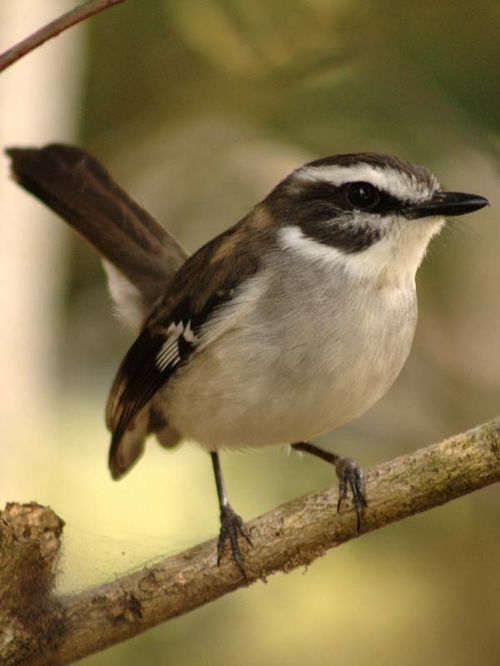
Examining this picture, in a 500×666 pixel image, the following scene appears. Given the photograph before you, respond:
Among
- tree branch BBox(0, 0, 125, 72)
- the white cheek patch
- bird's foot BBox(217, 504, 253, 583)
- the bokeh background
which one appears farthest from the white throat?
tree branch BBox(0, 0, 125, 72)

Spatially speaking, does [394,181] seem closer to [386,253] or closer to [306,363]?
[386,253]

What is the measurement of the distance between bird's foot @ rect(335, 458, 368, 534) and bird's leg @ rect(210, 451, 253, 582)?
0.26m

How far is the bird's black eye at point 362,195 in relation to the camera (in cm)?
343

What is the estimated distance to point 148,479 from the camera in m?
4.55

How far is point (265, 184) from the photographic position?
5.04m

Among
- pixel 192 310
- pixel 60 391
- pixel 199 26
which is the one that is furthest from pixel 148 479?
pixel 199 26

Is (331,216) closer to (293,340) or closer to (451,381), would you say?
(293,340)

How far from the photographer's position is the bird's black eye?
3428mm

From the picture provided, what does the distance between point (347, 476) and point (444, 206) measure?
32.0 inches

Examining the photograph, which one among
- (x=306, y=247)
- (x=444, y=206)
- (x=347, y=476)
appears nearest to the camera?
(x=347, y=476)

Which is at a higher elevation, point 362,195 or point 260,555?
point 362,195

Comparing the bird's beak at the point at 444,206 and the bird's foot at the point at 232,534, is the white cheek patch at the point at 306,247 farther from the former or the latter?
the bird's foot at the point at 232,534

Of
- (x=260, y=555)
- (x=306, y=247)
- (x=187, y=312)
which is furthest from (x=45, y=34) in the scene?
(x=187, y=312)

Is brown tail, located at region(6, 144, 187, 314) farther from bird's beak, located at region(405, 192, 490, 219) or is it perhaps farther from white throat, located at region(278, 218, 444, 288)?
bird's beak, located at region(405, 192, 490, 219)
